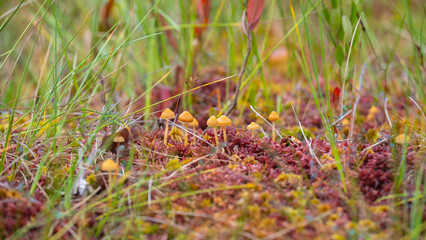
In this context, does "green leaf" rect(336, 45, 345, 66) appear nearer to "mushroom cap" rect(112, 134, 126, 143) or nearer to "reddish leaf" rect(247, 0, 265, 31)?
"reddish leaf" rect(247, 0, 265, 31)

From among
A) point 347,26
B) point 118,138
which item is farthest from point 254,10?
point 118,138

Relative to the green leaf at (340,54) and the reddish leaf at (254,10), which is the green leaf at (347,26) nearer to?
the green leaf at (340,54)

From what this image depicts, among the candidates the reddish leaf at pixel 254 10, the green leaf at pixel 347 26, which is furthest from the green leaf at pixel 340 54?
the reddish leaf at pixel 254 10

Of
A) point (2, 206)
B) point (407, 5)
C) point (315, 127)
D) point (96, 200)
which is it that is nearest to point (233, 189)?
point (96, 200)

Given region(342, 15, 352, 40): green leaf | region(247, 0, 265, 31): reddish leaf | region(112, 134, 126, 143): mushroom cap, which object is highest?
region(247, 0, 265, 31): reddish leaf

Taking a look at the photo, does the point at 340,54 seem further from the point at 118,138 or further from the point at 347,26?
the point at 118,138

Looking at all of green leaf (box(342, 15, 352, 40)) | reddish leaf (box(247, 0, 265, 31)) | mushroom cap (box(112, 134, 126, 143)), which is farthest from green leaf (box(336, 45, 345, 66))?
mushroom cap (box(112, 134, 126, 143))

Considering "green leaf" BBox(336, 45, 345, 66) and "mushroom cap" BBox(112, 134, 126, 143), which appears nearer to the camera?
"mushroom cap" BBox(112, 134, 126, 143)

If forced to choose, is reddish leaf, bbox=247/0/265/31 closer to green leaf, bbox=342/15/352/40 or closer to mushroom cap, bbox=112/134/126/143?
green leaf, bbox=342/15/352/40

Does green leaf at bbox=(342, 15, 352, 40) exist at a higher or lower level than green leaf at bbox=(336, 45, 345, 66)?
higher
